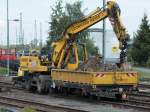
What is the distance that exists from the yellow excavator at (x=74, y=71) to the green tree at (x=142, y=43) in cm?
3150

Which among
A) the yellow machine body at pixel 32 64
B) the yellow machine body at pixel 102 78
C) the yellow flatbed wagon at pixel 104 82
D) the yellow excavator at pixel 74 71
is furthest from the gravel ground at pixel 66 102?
the yellow machine body at pixel 32 64

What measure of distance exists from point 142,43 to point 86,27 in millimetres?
35662

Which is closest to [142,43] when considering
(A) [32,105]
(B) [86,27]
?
(B) [86,27]

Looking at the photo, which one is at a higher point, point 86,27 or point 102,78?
point 86,27

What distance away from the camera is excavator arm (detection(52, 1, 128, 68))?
2444 centimetres

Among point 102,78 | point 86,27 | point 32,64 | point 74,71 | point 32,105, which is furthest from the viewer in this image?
point 32,64

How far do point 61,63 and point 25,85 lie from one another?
12.7 feet

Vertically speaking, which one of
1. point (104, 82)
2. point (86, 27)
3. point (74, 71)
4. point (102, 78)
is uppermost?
point (86, 27)

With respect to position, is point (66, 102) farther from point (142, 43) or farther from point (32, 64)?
point (142, 43)

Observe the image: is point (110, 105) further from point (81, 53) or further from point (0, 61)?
point (0, 61)

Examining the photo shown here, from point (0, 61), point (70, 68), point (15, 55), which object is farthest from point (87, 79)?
point (0, 61)

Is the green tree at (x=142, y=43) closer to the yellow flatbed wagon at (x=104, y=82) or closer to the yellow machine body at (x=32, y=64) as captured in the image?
the yellow machine body at (x=32, y=64)

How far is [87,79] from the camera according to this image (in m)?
23.5

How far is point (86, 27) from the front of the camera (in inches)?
1042
